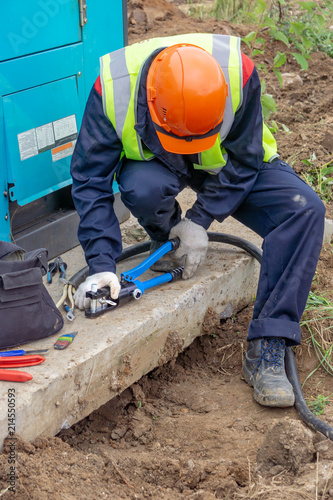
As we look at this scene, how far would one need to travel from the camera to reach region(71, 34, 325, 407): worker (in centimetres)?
241

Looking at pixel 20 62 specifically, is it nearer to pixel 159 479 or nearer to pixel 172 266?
pixel 172 266

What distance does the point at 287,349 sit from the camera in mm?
2605

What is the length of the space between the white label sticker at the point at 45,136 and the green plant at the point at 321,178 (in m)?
1.98

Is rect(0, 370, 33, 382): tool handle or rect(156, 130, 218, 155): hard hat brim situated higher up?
rect(156, 130, 218, 155): hard hat brim

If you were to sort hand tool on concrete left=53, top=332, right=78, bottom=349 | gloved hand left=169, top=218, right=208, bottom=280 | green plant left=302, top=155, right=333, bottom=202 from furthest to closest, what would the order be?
green plant left=302, top=155, right=333, bottom=202 → gloved hand left=169, top=218, right=208, bottom=280 → hand tool on concrete left=53, top=332, right=78, bottom=349

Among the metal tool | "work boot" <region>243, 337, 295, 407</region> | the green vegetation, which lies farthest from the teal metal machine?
the green vegetation

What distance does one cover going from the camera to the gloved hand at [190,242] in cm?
277

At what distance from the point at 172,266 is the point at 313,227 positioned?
75cm

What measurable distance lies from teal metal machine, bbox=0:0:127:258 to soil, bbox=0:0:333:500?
56cm

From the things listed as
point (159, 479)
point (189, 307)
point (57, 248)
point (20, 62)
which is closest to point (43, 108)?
point (20, 62)

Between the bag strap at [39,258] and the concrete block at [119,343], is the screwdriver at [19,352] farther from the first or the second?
the bag strap at [39,258]

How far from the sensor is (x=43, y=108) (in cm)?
286

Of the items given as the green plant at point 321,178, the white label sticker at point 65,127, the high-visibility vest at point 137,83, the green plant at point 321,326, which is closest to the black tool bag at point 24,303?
the high-visibility vest at point 137,83

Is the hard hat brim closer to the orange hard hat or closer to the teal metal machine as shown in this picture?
the orange hard hat
